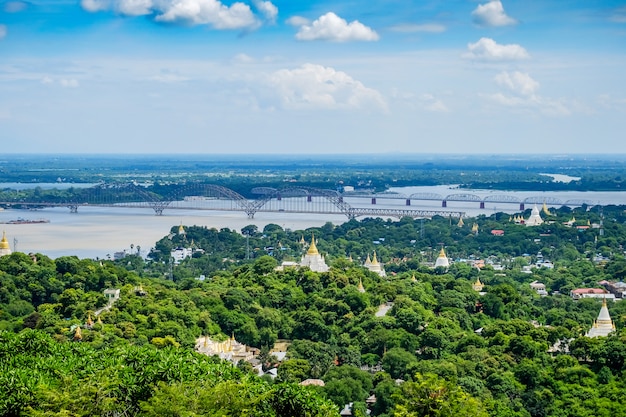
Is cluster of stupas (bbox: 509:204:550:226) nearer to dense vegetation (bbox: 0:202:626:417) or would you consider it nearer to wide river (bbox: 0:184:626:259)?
wide river (bbox: 0:184:626:259)

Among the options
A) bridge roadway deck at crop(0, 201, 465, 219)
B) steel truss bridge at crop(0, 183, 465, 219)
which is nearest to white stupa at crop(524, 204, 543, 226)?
bridge roadway deck at crop(0, 201, 465, 219)

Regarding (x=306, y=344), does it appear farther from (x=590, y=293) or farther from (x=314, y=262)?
(x=590, y=293)

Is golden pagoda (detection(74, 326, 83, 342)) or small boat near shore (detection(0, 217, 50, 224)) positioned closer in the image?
golden pagoda (detection(74, 326, 83, 342))

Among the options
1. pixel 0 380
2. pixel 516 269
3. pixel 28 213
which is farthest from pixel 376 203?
pixel 0 380

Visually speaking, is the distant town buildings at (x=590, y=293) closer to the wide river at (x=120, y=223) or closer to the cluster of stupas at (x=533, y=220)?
the wide river at (x=120, y=223)

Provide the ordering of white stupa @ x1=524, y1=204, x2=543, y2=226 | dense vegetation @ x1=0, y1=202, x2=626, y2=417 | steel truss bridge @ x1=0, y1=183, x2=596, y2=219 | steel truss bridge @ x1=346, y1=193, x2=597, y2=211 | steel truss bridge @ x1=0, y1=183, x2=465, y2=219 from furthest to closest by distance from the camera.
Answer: steel truss bridge @ x1=346, y1=193, x2=597, y2=211, steel truss bridge @ x1=0, y1=183, x2=596, y2=219, steel truss bridge @ x1=0, y1=183, x2=465, y2=219, white stupa @ x1=524, y1=204, x2=543, y2=226, dense vegetation @ x1=0, y1=202, x2=626, y2=417

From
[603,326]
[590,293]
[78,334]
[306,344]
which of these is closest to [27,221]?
[590,293]

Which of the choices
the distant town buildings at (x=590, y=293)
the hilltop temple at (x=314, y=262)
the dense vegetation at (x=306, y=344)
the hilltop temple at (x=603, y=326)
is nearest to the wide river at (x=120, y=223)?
the hilltop temple at (x=314, y=262)
